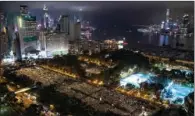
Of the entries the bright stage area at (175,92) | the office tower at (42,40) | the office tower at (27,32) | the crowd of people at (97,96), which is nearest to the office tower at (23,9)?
the office tower at (27,32)

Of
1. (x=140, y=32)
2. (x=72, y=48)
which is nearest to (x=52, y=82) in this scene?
A: (x=72, y=48)

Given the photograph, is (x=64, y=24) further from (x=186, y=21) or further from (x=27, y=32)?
(x=186, y=21)

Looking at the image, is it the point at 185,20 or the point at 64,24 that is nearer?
the point at 64,24

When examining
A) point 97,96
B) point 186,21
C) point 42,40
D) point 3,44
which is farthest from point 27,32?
point 186,21

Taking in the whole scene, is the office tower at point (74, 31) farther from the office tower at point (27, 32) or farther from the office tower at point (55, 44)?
the office tower at point (27, 32)

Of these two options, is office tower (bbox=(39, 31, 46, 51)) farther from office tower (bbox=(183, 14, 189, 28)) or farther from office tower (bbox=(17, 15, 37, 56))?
office tower (bbox=(183, 14, 189, 28))
